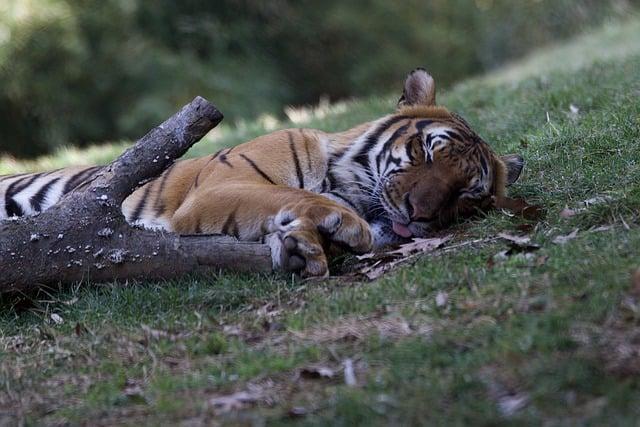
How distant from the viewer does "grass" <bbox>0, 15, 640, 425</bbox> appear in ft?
9.12

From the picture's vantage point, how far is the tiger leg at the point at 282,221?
4.06 m

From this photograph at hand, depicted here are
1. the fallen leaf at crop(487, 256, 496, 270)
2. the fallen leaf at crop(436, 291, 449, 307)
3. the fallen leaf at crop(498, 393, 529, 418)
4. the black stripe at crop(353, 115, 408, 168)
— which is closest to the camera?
the fallen leaf at crop(498, 393, 529, 418)

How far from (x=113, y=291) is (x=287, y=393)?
4.51 feet

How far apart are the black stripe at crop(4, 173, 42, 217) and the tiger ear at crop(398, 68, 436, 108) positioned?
2.00 metres

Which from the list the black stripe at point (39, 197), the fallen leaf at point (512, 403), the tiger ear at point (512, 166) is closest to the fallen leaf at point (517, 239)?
the tiger ear at point (512, 166)

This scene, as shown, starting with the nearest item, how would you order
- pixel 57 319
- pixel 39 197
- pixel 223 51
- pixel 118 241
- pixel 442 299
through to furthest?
1. pixel 442 299
2. pixel 57 319
3. pixel 118 241
4. pixel 39 197
5. pixel 223 51

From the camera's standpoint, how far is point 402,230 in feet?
14.9

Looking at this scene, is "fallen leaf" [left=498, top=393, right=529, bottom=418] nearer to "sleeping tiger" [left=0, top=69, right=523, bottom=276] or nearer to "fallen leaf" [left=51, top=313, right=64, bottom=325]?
"sleeping tiger" [left=0, top=69, right=523, bottom=276]

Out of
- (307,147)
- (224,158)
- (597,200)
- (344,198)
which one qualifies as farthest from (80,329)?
(597,200)

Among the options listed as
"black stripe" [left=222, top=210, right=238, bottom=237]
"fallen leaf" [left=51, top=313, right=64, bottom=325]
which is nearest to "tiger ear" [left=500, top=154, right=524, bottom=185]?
"black stripe" [left=222, top=210, right=238, bottom=237]

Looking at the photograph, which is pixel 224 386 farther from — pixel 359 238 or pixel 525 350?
pixel 359 238

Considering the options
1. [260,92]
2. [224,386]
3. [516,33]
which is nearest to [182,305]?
[224,386]

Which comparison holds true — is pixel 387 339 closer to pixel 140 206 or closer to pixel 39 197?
pixel 140 206

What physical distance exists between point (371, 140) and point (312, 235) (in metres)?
1.05
